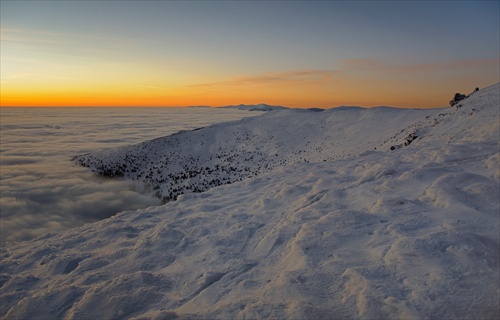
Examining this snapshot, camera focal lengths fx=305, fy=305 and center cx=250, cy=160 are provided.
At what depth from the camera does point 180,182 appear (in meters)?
24.4

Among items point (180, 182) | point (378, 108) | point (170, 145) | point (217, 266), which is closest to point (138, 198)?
point (180, 182)

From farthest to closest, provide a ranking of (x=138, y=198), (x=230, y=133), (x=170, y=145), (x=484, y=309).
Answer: (x=230, y=133)
(x=170, y=145)
(x=138, y=198)
(x=484, y=309)

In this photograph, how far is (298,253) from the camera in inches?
191

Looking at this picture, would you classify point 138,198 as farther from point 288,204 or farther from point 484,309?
point 484,309

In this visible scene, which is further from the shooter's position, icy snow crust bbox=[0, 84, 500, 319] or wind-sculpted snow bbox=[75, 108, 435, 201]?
wind-sculpted snow bbox=[75, 108, 435, 201]

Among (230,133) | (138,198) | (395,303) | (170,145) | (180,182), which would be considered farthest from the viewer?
(230,133)

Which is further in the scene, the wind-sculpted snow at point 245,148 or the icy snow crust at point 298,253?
the wind-sculpted snow at point 245,148

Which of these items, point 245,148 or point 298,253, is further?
point 245,148

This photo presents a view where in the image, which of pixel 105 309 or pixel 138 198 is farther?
pixel 138 198

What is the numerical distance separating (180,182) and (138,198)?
352 cm

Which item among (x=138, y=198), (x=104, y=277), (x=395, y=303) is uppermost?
(x=395, y=303)

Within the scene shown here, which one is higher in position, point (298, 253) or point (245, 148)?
point (298, 253)

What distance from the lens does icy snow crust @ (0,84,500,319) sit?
358 centimetres

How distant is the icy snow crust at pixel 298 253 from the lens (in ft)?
11.7
